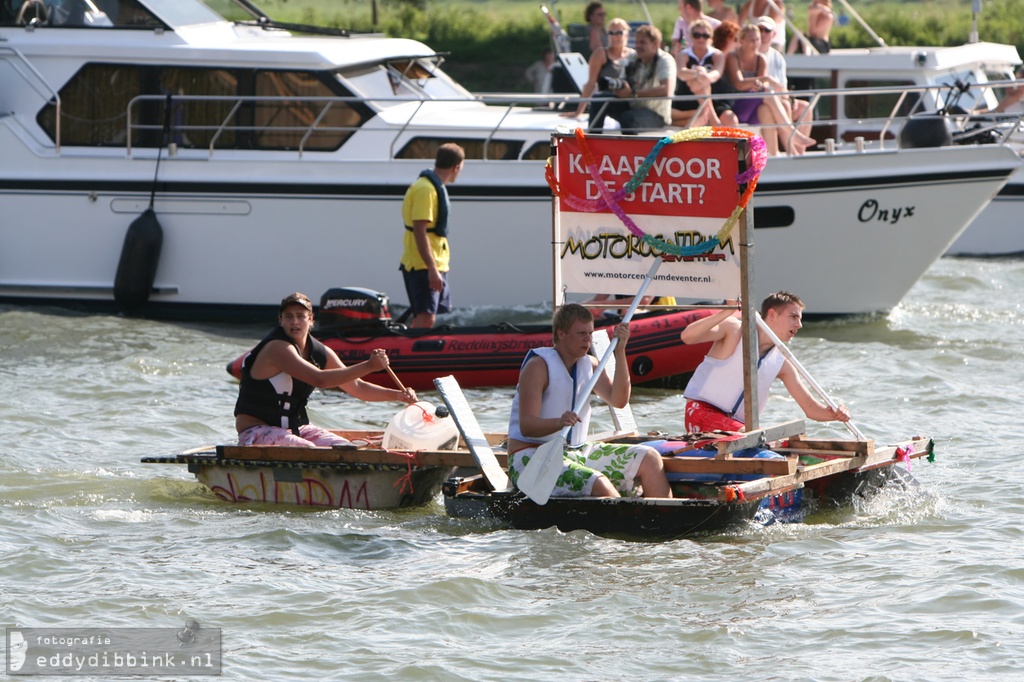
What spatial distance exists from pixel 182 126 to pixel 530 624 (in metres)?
8.57


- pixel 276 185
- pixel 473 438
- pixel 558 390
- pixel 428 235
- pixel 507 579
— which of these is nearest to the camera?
pixel 507 579

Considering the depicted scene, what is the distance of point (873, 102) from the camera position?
17.1 metres

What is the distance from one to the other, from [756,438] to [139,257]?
7.62 m

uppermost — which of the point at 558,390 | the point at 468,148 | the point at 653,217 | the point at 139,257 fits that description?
the point at 468,148

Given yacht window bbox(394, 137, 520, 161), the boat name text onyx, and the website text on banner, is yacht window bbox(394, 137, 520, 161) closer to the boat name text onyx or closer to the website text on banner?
the boat name text onyx

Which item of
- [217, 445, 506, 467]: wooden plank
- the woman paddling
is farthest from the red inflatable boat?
[217, 445, 506, 467]: wooden plank

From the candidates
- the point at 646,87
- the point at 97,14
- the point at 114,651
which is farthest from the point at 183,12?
the point at 114,651

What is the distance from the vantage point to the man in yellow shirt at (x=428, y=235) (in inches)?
449

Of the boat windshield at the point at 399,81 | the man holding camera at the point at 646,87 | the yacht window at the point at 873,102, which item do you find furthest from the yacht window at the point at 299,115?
the yacht window at the point at 873,102

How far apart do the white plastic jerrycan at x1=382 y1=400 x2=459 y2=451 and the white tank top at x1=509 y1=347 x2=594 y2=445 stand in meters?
0.83

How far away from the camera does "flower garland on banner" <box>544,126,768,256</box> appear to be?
25.5 ft

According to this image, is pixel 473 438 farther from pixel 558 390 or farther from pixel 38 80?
pixel 38 80

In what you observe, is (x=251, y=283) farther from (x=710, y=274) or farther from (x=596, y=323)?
(x=710, y=274)

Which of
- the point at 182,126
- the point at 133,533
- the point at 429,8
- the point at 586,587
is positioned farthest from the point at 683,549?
the point at 429,8
